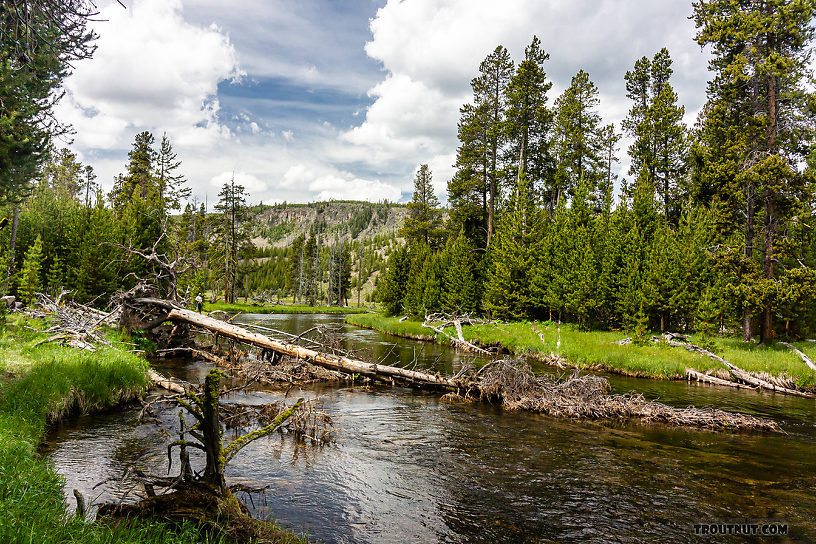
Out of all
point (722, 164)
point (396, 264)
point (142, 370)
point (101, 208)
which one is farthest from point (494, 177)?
point (142, 370)

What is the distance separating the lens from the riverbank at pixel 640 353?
19062 millimetres

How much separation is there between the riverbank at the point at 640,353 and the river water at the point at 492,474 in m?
6.53

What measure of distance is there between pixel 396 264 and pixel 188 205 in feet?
109

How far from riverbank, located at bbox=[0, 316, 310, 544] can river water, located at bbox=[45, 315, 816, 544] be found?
0.62 meters

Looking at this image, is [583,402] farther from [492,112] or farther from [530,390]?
[492,112]

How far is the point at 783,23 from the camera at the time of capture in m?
22.2

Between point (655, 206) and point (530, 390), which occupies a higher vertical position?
point (655, 206)

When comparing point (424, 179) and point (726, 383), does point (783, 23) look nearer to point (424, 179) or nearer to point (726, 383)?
point (726, 383)

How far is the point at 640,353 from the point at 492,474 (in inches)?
694

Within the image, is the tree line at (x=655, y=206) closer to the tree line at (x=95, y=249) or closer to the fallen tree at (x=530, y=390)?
the fallen tree at (x=530, y=390)

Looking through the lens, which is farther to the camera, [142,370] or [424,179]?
[424,179]

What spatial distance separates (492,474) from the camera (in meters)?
8.95

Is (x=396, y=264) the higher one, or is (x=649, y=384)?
(x=396, y=264)

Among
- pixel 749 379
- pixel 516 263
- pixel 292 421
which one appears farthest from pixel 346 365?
pixel 516 263
